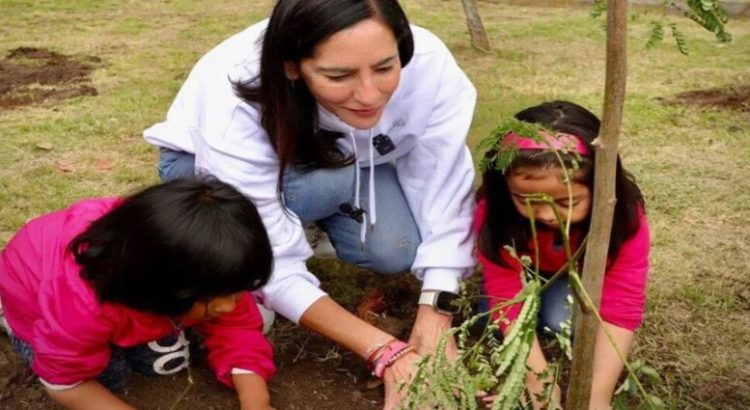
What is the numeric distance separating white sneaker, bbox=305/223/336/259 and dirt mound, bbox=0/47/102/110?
7.45 ft

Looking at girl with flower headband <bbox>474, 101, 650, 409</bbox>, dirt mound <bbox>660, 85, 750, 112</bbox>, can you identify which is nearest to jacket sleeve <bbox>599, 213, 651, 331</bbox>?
girl with flower headband <bbox>474, 101, 650, 409</bbox>

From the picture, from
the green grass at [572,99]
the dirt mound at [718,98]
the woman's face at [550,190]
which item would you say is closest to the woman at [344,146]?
the woman's face at [550,190]

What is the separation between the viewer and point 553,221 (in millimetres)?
1739

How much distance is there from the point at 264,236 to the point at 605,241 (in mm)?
692

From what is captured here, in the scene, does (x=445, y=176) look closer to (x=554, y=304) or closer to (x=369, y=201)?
(x=369, y=201)

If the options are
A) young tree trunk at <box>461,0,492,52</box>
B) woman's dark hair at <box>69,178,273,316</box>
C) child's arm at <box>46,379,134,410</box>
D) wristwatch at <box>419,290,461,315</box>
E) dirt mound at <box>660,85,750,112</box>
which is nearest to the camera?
woman's dark hair at <box>69,178,273,316</box>

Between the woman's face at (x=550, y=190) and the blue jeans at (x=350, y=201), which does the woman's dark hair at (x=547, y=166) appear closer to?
the woman's face at (x=550, y=190)

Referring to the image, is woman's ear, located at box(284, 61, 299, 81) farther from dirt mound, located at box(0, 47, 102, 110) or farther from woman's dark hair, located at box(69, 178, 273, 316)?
dirt mound, located at box(0, 47, 102, 110)

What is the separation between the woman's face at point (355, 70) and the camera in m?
1.73

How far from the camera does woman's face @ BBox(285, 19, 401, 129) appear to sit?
1727 mm

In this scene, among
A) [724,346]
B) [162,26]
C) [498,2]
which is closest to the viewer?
[724,346]

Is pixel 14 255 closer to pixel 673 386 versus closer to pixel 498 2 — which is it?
→ pixel 673 386

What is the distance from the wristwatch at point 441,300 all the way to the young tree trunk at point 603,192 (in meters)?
0.75

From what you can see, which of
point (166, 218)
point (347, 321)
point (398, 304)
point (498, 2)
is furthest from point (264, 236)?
point (498, 2)
